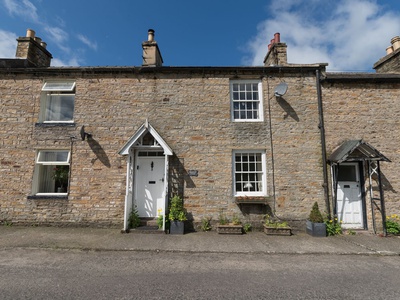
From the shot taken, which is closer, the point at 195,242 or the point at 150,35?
the point at 195,242

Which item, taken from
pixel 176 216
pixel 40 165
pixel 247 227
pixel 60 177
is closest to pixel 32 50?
pixel 40 165

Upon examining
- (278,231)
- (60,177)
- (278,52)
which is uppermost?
(278,52)

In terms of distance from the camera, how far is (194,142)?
8.28 m

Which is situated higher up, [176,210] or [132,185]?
[132,185]

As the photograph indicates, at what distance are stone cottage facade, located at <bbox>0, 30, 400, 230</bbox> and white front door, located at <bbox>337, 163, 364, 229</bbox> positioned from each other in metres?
0.04

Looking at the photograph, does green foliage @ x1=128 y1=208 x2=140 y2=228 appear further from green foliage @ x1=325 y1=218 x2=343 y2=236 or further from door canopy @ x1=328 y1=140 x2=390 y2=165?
door canopy @ x1=328 y1=140 x2=390 y2=165

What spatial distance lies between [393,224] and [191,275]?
304 inches

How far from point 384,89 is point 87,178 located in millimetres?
12034

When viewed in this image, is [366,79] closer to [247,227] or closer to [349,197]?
[349,197]

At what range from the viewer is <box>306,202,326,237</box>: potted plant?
7.27m

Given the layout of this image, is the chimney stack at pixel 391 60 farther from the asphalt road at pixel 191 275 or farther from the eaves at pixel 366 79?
the asphalt road at pixel 191 275

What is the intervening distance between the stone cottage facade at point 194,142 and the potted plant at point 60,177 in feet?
0.13

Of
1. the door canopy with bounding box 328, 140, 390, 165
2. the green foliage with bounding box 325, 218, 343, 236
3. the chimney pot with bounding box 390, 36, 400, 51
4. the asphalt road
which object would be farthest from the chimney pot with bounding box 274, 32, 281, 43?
the asphalt road

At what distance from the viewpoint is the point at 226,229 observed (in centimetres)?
743
